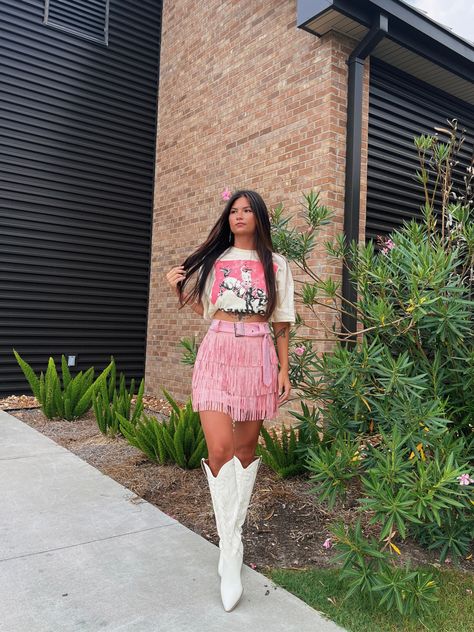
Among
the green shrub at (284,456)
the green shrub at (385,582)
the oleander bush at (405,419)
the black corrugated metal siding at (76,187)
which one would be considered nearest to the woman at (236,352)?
the oleander bush at (405,419)

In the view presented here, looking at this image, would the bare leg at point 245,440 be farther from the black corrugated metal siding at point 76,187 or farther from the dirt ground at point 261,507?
the black corrugated metal siding at point 76,187

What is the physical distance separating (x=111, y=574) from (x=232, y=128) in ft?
16.2

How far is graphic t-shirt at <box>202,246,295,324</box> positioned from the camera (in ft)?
7.55

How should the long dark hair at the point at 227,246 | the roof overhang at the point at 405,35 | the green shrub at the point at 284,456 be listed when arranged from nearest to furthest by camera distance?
the long dark hair at the point at 227,246 < the green shrub at the point at 284,456 < the roof overhang at the point at 405,35

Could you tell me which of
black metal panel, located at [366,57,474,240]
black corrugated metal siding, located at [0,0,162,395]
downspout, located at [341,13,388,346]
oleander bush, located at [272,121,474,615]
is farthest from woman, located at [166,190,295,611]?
black corrugated metal siding, located at [0,0,162,395]

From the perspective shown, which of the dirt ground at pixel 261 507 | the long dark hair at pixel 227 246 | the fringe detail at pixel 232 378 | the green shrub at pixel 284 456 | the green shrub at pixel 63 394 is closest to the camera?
the fringe detail at pixel 232 378

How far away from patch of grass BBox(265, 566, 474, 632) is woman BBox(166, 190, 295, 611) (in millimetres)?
339

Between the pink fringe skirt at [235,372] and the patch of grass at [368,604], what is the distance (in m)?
0.77

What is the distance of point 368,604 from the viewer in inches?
84.9

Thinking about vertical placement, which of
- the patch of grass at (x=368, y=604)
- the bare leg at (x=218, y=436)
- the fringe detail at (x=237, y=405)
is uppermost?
the fringe detail at (x=237, y=405)

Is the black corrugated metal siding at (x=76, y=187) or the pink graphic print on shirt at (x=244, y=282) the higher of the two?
the black corrugated metal siding at (x=76, y=187)

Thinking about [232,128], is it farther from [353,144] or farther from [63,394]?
[63,394]

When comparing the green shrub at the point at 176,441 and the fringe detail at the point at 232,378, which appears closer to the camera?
the fringe detail at the point at 232,378

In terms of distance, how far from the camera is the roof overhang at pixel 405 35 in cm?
445
